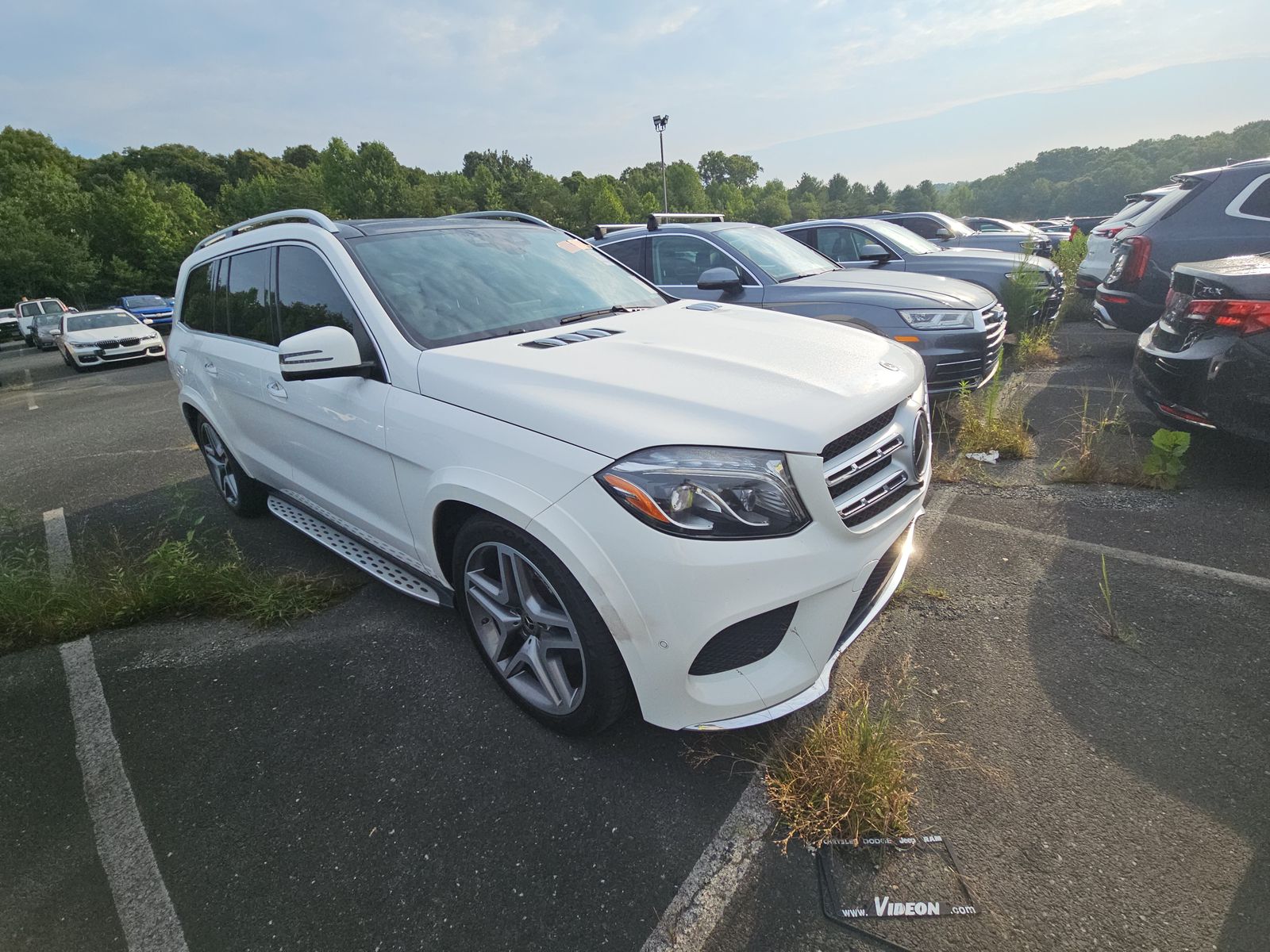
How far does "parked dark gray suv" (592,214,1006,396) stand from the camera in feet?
16.5

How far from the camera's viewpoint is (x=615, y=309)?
313cm

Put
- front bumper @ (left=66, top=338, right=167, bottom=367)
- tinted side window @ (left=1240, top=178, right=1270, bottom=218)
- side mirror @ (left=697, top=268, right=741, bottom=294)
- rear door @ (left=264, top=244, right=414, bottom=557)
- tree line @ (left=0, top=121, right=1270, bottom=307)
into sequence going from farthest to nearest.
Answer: tree line @ (left=0, top=121, right=1270, bottom=307) < front bumper @ (left=66, top=338, right=167, bottom=367) < tinted side window @ (left=1240, top=178, right=1270, bottom=218) < side mirror @ (left=697, top=268, right=741, bottom=294) < rear door @ (left=264, top=244, right=414, bottom=557)

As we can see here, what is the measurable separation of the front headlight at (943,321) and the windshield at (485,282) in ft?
8.36

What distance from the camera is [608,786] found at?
2.15 metres

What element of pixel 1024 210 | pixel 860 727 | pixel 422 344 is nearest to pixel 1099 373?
pixel 860 727

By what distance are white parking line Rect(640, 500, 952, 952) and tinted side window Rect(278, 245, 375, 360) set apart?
2091 mm

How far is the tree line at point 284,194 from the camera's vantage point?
123 ft

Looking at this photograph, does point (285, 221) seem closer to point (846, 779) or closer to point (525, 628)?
point (525, 628)

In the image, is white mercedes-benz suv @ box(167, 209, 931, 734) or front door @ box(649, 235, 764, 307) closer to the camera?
white mercedes-benz suv @ box(167, 209, 931, 734)

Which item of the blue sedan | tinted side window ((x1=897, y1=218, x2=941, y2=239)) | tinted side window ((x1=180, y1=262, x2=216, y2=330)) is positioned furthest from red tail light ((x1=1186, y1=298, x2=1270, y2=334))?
the blue sedan

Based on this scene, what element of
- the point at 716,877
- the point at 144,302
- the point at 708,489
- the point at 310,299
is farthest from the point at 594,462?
the point at 144,302

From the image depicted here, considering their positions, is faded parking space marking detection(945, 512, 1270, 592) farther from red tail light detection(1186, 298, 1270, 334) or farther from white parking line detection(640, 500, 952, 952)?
white parking line detection(640, 500, 952, 952)

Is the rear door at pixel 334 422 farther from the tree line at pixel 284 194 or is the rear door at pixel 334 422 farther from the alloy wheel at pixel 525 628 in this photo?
the tree line at pixel 284 194

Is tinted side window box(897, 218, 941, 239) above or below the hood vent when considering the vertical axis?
above
